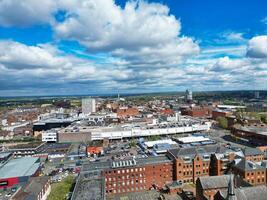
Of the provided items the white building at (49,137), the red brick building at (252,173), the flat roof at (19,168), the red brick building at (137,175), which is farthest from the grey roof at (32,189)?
the white building at (49,137)

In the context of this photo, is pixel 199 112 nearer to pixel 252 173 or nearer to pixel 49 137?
pixel 49 137

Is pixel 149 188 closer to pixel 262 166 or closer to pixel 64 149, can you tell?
pixel 262 166

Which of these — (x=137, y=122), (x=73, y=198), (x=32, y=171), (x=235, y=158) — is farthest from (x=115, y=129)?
(x=73, y=198)

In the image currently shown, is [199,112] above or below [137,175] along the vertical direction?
above

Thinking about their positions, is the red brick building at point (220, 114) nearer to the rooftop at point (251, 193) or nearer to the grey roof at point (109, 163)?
the grey roof at point (109, 163)

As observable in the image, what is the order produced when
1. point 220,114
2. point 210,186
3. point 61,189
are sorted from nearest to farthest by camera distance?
point 210,186 < point 61,189 < point 220,114

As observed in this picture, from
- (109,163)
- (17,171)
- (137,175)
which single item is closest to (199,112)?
(137,175)

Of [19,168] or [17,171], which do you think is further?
[19,168]
